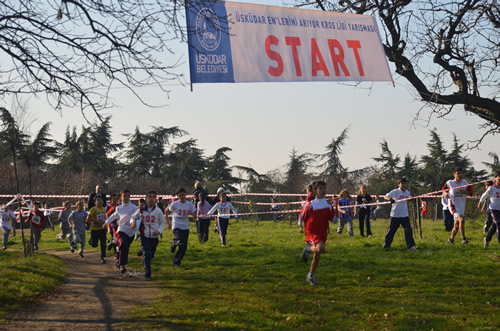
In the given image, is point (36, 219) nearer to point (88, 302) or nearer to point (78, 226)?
point (78, 226)

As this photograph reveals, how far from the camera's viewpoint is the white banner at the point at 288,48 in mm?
10766

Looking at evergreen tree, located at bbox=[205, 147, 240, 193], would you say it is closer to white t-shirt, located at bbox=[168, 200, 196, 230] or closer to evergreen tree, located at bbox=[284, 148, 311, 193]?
evergreen tree, located at bbox=[284, 148, 311, 193]

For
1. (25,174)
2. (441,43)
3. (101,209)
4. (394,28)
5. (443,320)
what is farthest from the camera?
(25,174)

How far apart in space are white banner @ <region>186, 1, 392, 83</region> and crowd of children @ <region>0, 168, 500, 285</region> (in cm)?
235

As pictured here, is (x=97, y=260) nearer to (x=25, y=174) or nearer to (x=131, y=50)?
(x=131, y=50)

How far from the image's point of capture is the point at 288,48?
37.7 feet

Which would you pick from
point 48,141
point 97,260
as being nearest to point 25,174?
point 48,141

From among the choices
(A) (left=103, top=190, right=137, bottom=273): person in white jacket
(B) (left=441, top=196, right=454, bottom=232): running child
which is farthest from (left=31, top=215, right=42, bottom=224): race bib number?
(B) (left=441, top=196, right=454, bottom=232): running child

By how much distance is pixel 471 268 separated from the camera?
12141mm

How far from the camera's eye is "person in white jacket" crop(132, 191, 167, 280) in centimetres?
1250

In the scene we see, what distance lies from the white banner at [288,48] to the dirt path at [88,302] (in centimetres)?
416

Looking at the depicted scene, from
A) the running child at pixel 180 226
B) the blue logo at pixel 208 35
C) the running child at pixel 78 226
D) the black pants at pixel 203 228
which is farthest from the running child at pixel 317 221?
the black pants at pixel 203 228

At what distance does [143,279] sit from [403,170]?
5051 centimetres

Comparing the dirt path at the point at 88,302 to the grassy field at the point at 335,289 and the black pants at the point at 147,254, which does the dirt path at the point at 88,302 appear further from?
the grassy field at the point at 335,289
